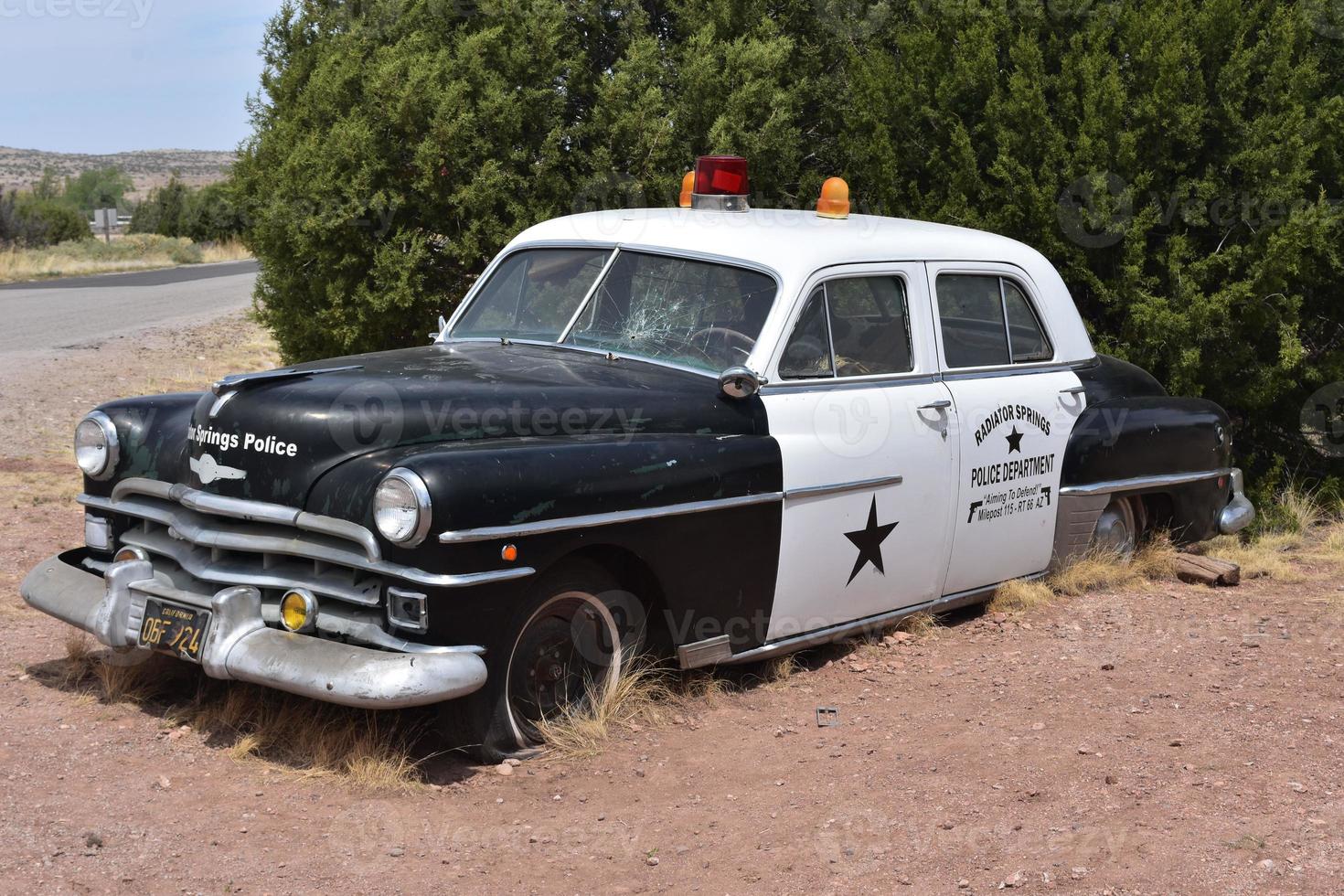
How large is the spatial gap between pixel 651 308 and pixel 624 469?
1.09 metres

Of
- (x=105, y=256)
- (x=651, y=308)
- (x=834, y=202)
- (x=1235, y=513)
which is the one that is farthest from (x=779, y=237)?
(x=105, y=256)

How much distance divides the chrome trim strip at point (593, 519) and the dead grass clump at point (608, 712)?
0.61m

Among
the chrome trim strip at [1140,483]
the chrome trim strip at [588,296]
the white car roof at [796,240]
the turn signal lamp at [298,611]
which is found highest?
the white car roof at [796,240]

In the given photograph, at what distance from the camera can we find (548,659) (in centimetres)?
462

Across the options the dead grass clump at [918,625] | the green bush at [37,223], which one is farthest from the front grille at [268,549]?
the green bush at [37,223]

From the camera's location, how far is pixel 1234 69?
8.45 metres

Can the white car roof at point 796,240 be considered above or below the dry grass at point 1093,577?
above

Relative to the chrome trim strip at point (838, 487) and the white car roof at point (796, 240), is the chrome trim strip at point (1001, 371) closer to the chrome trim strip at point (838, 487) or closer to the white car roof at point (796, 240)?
the white car roof at point (796, 240)

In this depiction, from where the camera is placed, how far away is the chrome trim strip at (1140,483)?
6430 millimetres

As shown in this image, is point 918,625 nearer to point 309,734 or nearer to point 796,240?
point 796,240

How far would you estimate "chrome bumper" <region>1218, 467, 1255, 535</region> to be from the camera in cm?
730

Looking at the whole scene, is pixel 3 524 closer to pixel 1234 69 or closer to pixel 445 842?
pixel 445 842

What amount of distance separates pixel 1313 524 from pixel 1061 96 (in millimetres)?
3171

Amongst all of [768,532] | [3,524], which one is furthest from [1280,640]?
[3,524]
